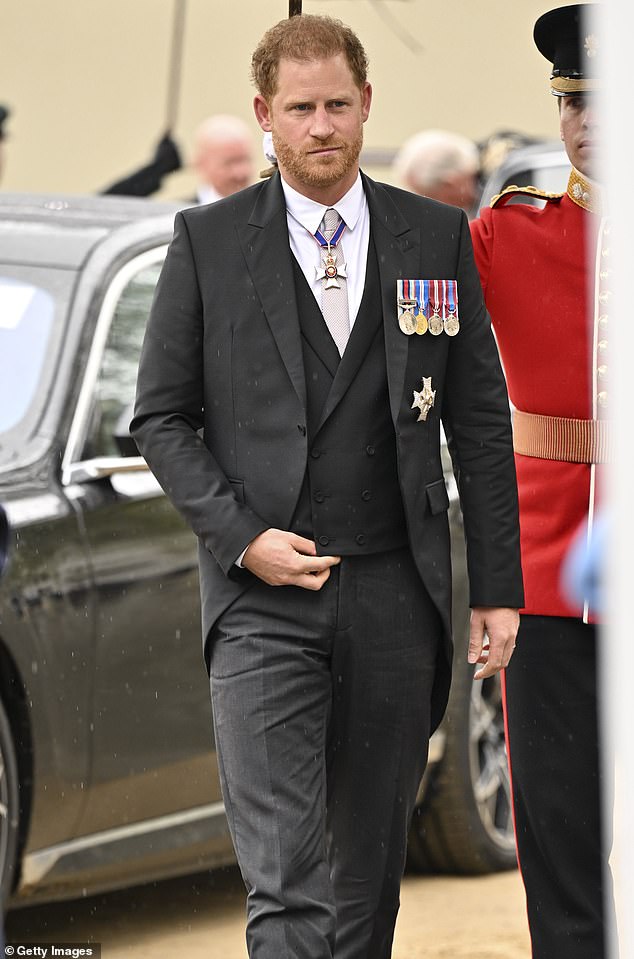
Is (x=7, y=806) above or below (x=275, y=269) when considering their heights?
below

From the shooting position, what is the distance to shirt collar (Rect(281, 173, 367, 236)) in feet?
12.2

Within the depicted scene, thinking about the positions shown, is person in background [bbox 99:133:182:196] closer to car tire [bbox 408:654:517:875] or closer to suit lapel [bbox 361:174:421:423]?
car tire [bbox 408:654:517:875]

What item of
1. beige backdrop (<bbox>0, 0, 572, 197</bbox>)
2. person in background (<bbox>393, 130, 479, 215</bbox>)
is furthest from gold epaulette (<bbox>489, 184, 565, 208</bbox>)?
beige backdrop (<bbox>0, 0, 572, 197</bbox>)

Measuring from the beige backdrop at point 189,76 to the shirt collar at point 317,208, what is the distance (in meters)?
9.14

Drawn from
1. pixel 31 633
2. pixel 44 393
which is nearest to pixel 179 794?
pixel 31 633

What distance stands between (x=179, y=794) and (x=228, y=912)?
0.71m

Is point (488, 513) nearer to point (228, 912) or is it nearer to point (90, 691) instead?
point (90, 691)

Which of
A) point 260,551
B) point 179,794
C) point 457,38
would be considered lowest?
point 179,794

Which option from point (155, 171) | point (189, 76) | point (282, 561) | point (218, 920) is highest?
point (189, 76)

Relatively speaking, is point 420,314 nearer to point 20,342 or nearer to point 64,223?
point 20,342

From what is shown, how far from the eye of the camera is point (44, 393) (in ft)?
16.6

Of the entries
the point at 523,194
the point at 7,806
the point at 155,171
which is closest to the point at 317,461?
the point at 523,194

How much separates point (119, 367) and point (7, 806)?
122cm

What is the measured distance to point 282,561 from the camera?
139 inches
